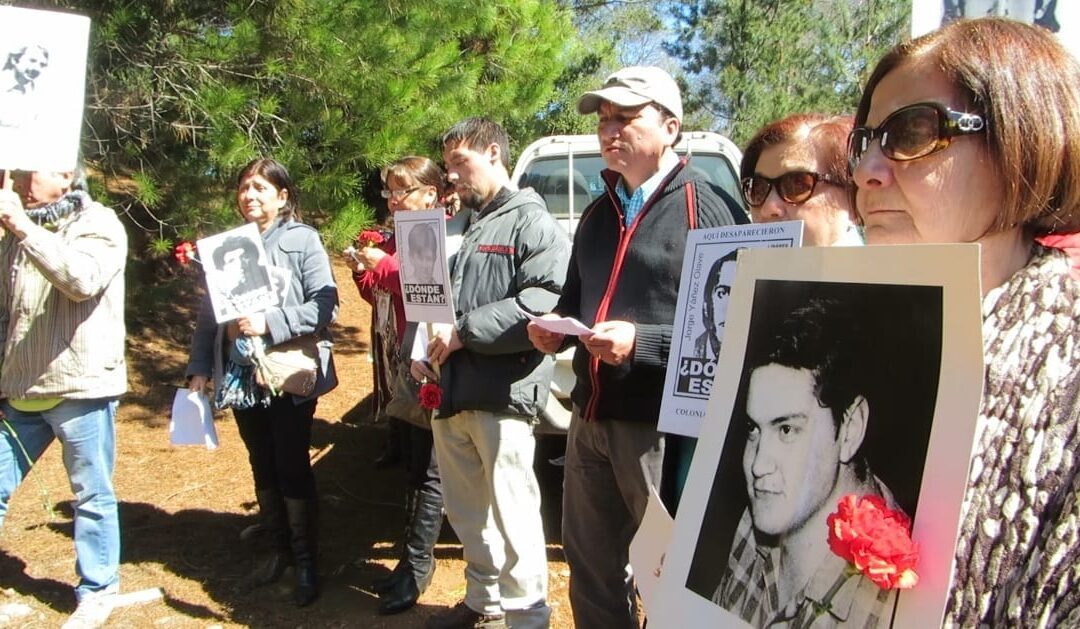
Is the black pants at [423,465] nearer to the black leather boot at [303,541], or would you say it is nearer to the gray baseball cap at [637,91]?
the black leather boot at [303,541]

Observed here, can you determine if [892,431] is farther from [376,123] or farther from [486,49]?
[486,49]

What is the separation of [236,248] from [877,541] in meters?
3.22

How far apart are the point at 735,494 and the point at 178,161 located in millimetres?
5126

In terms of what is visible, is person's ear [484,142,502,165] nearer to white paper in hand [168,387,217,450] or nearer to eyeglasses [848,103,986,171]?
white paper in hand [168,387,217,450]

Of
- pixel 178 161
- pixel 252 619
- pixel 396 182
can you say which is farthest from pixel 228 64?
pixel 252 619

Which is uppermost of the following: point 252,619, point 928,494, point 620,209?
point 620,209

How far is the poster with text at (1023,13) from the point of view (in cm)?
283

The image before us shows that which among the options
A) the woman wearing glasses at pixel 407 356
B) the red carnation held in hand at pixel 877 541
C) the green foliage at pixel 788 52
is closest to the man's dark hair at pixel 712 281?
the red carnation held in hand at pixel 877 541

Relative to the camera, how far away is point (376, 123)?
15.5ft

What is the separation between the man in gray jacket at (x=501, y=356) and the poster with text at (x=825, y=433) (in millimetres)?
1921

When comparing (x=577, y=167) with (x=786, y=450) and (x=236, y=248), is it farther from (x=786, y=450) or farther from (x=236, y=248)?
(x=786, y=450)

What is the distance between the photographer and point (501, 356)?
3.04 meters

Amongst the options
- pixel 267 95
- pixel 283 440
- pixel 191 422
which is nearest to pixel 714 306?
pixel 283 440

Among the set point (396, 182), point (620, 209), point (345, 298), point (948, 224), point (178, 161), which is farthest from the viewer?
point (345, 298)
